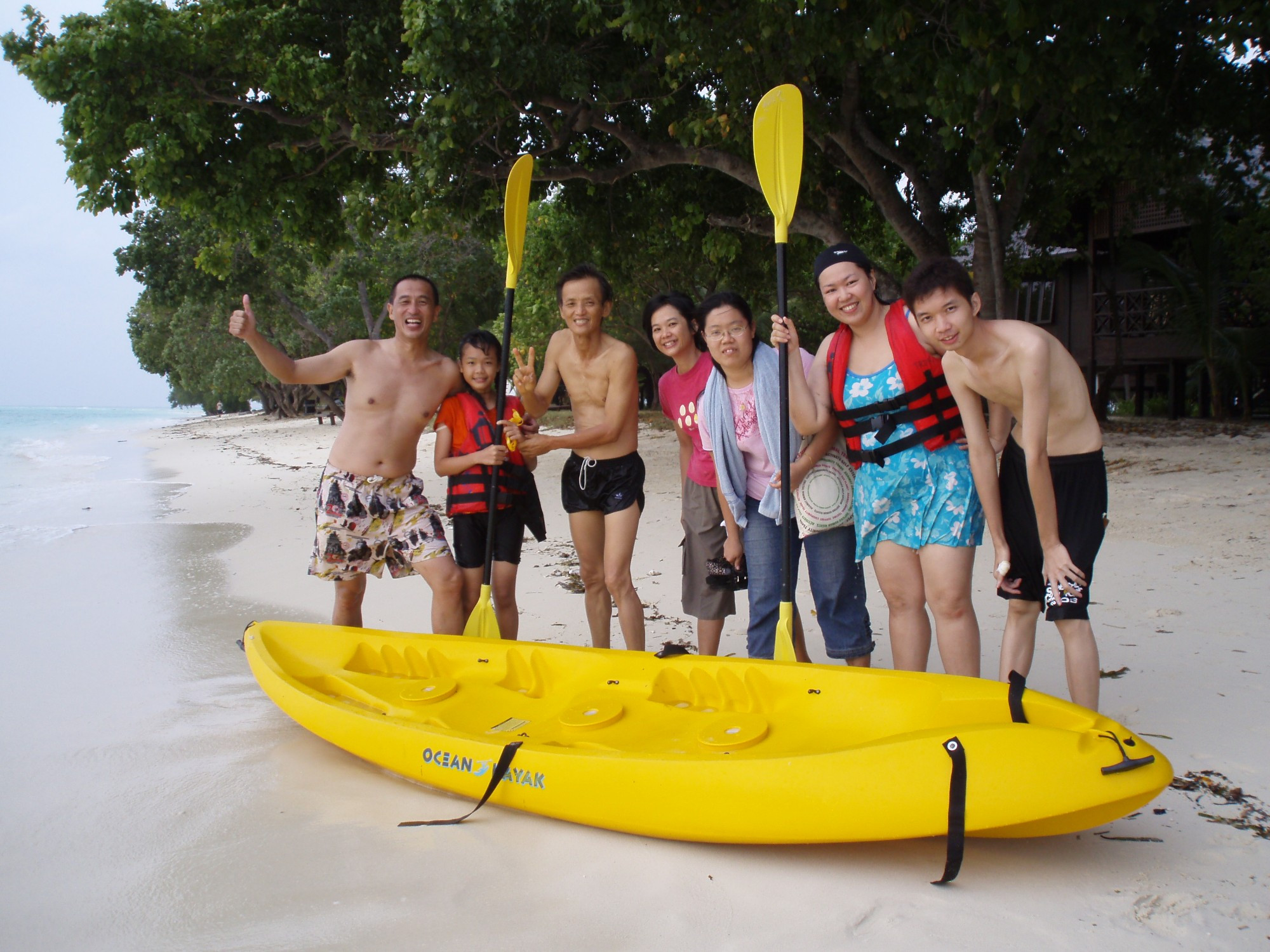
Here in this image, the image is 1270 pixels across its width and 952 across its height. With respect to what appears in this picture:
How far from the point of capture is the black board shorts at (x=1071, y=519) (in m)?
2.74

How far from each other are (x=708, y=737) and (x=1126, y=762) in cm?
108

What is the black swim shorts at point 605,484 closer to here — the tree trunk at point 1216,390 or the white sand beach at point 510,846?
the white sand beach at point 510,846

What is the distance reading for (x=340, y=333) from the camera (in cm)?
2919

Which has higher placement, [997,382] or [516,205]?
[516,205]

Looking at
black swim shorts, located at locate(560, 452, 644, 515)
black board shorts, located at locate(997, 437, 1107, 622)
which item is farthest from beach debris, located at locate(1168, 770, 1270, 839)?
black swim shorts, located at locate(560, 452, 644, 515)

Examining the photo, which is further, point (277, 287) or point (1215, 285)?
point (277, 287)

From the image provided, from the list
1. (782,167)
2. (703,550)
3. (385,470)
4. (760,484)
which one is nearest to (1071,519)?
(760,484)

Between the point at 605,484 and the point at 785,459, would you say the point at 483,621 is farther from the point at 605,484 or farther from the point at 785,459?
the point at 785,459

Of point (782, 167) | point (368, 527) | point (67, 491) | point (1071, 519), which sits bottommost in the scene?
point (67, 491)

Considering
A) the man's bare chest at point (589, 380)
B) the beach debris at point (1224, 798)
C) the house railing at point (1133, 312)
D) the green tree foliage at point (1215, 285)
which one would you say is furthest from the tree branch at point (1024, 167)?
the house railing at point (1133, 312)

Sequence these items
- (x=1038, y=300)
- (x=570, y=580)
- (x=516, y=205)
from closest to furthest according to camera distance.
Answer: (x=516, y=205)
(x=570, y=580)
(x=1038, y=300)

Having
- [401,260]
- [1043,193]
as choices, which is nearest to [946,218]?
[1043,193]

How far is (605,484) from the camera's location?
3.91 meters

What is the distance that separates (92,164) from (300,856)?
8465mm
